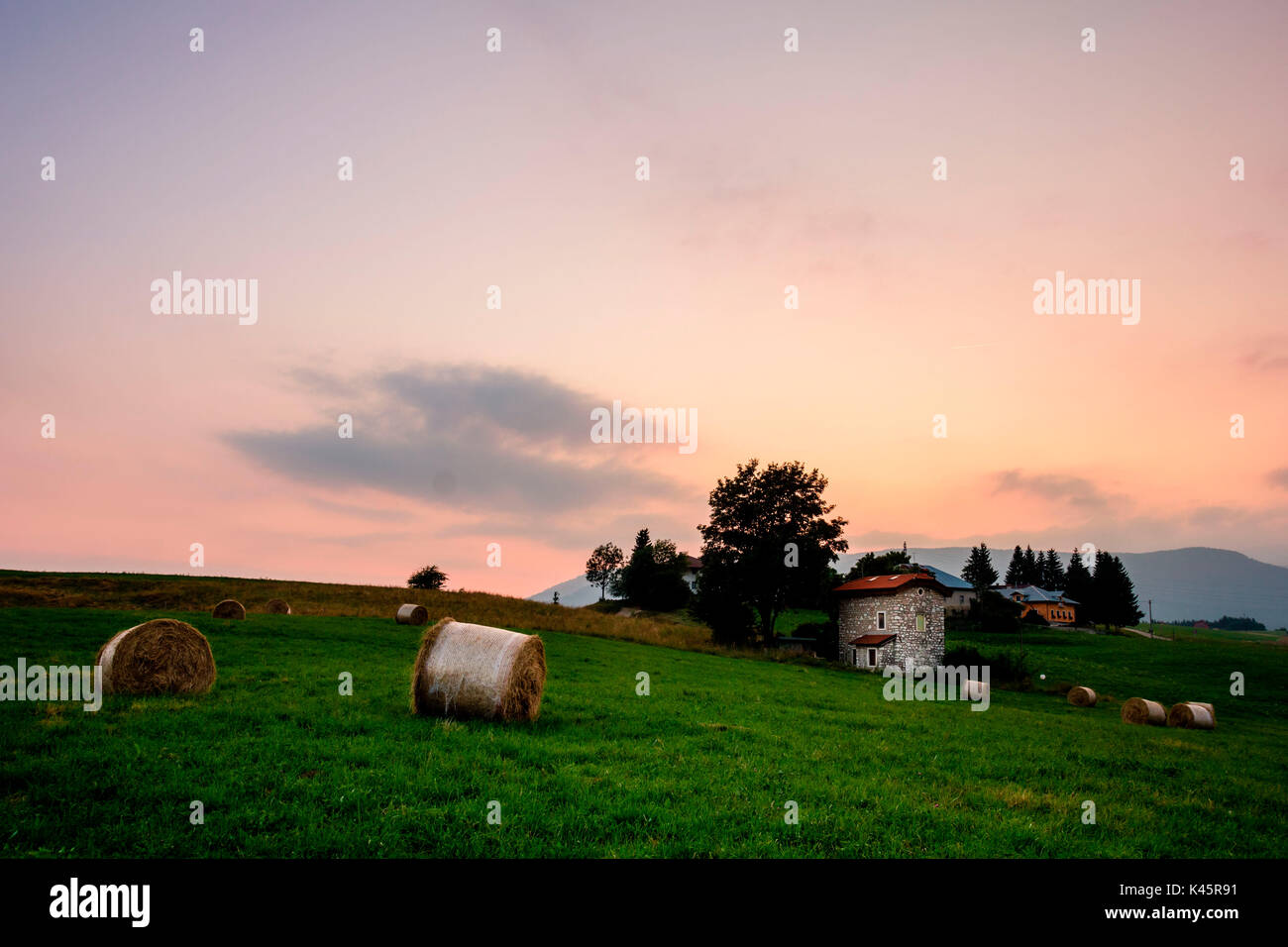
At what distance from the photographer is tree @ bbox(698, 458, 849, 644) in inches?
2195

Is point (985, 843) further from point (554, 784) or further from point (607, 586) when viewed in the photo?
point (607, 586)

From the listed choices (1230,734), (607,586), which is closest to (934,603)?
(1230,734)

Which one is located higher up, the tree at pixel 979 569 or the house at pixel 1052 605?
the tree at pixel 979 569

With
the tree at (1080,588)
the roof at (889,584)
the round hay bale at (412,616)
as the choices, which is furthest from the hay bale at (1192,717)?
the tree at (1080,588)

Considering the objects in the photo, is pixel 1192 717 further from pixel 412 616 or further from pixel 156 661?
pixel 412 616

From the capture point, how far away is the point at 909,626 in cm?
5200

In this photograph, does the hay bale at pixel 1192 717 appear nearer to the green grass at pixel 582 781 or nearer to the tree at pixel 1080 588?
the green grass at pixel 582 781

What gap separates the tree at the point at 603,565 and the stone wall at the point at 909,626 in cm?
9914

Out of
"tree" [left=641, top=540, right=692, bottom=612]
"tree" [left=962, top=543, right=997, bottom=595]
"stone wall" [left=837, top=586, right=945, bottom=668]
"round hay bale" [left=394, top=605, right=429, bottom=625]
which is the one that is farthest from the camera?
"tree" [left=962, top=543, right=997, bottom=595]

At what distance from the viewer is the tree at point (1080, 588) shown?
12575 cm

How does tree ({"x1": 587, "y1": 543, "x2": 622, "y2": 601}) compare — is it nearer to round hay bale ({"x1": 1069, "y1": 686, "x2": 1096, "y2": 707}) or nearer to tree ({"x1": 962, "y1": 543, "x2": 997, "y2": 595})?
tree ({"x1": 962, "y1": 543, "x2": 997, "y2": 595})

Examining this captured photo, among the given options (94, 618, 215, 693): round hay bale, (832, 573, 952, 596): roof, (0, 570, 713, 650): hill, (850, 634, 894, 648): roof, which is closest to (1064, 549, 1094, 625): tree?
(832, 573, 952, 596): roof

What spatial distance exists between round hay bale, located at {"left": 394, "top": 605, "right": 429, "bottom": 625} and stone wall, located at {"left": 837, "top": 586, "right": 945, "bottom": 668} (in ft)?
118

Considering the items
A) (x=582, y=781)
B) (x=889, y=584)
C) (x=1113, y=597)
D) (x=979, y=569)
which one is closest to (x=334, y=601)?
(x=582, y=781)
